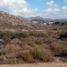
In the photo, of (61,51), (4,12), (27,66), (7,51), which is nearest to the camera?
(27,66)

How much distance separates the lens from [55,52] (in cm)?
2781

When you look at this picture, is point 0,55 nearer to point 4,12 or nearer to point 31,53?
point 31,53

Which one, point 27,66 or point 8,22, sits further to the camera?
point 8,22

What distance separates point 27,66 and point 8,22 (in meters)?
120

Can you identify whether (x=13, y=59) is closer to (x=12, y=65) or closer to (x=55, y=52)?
(x=12, y=65)

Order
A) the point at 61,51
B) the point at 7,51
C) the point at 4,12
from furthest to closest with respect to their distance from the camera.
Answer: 1. the point at 4,12
2. the point at 61,51
3. the point at 7,51

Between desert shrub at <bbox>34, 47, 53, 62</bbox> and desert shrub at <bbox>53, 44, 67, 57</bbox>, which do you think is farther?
desert shrub at <bbox>53, 44, 67, 57</bbox>

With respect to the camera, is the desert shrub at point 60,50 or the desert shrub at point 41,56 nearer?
the desert shrub at point 41,56

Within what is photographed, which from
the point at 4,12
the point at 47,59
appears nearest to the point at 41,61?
the point at 47,59

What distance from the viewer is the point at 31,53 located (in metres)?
23.1

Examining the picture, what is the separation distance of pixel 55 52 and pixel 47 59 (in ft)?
17.2

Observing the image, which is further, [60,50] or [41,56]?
[60,50]

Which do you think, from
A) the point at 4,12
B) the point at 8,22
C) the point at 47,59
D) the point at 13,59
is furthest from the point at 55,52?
the point at 4,12

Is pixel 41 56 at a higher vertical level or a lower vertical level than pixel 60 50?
higher
